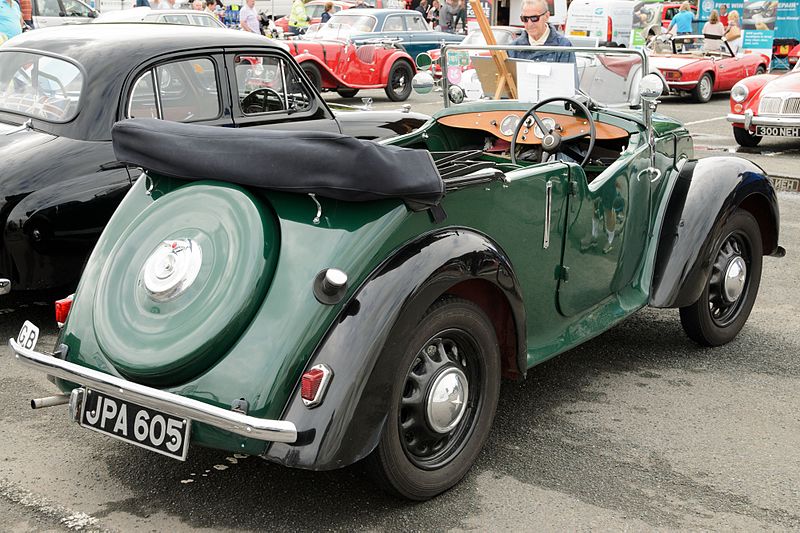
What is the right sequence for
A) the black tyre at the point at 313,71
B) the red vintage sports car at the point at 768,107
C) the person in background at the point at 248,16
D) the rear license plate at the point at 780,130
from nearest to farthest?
the rear license plate at the point at 780,130
the red vintage sports car at the point at 768,107
the black tyre at the point at 313,71
the person in background at the point at 248,16

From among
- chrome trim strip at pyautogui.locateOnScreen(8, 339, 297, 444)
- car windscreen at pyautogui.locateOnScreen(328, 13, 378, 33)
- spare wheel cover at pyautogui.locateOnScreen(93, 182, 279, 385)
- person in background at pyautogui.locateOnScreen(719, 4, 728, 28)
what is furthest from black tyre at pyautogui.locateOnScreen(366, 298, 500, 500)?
person in background at pyautogui.locateOnScreen(719, 4, 728, 28)

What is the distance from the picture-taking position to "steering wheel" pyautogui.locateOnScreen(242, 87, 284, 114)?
654 cm

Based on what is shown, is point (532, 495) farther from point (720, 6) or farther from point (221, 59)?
point (720, 6)

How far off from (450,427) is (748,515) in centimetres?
105

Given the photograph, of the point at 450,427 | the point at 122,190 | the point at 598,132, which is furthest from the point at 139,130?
the point at 598,132

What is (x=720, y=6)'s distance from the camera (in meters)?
22.3

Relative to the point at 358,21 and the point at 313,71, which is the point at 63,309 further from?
the point at 358,21

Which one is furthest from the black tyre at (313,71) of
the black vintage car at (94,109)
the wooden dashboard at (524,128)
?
the wooden dashboard at (524,128)

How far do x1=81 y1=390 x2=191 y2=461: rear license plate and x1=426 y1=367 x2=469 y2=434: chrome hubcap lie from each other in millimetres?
820

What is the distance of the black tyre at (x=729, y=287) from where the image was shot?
470 centimetres

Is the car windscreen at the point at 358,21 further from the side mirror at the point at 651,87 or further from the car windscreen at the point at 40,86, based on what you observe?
the side mirror at the point at 651,87

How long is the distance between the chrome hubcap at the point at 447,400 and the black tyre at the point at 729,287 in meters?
1.86

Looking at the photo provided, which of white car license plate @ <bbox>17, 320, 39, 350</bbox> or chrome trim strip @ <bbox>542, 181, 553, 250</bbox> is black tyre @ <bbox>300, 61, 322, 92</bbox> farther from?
white car license plate @ <bbox>17, 320, 39, 350</bbox>

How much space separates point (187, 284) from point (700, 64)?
15.4m
